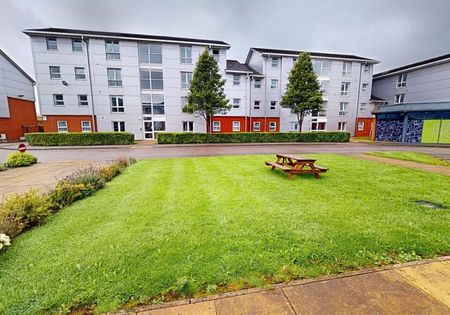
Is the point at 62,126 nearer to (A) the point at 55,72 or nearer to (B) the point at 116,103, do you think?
(A) the point at 55,72

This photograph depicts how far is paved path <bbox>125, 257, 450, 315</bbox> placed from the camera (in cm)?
219

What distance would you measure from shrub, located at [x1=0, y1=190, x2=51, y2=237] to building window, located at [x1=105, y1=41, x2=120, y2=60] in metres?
26.8

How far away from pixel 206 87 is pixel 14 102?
1065 inches

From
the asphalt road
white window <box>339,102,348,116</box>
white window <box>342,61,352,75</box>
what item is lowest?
the asphalt road

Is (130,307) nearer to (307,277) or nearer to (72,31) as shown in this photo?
(307,277)

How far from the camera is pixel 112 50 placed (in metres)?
26.1

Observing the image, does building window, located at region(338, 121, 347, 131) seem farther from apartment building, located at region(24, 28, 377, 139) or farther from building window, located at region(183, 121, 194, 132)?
building window, located at region(183, 121, 194, 132)

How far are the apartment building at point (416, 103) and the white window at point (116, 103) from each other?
104 ft

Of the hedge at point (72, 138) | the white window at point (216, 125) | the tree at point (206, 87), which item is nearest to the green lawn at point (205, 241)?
the hedge at point (72, 138)

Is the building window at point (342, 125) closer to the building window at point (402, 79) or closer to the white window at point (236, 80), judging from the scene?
the building window at point (402, 79)

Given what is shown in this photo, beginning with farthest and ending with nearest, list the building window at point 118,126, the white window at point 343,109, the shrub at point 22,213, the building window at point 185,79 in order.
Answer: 1. the white window at point 343,109
2. the building window at point 185,79
3. the building window at point 118,126
4. the shrub at point 22,213

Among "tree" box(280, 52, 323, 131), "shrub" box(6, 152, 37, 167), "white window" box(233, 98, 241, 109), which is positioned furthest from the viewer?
"white window" box(233, 98, 241, 109)

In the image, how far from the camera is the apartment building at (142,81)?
83.5ft

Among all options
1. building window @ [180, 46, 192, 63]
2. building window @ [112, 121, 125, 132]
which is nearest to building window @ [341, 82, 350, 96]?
building window @ [180, 46, 192, 63]
